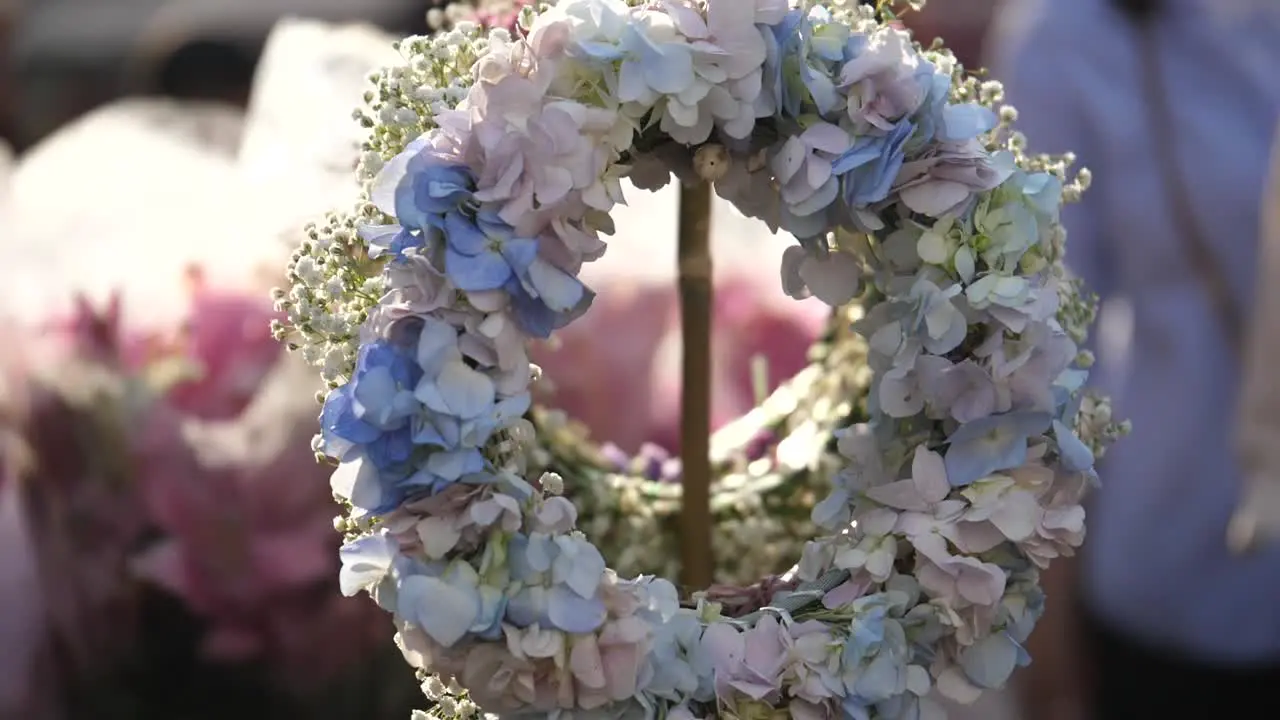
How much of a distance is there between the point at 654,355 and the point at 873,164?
0.63 meters

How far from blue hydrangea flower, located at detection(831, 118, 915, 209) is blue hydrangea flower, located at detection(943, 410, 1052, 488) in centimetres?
11

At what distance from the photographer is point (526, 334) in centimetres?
56

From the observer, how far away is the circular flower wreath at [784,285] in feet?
1.77

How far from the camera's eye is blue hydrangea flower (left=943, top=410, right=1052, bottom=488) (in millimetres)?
590

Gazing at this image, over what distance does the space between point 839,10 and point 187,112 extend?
97 centimetres

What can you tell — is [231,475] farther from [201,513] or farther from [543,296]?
[543,296]

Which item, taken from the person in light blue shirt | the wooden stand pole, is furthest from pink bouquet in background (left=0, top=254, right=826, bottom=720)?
the person in light blue shirt

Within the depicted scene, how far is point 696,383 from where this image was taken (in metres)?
0.78

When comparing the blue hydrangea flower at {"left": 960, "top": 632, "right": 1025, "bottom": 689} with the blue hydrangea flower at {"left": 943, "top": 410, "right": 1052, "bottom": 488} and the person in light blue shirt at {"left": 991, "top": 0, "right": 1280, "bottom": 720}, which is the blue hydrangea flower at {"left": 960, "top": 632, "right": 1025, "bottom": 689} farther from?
the person in light blue shirt at {"left": 991, "top": 0, "right": 1280, "bottom": 720}

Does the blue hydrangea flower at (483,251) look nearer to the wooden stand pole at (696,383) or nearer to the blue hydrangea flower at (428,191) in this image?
the blue hydrangea flower at (428,191)

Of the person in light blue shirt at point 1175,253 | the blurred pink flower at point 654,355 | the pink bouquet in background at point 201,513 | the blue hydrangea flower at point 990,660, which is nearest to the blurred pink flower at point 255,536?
the pink bouquet in background at point 201,513

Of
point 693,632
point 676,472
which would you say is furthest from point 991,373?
point 676,472

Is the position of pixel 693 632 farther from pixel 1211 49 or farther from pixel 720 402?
pixel 1211 49

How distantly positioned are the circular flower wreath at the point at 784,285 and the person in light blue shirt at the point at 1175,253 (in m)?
0.77
